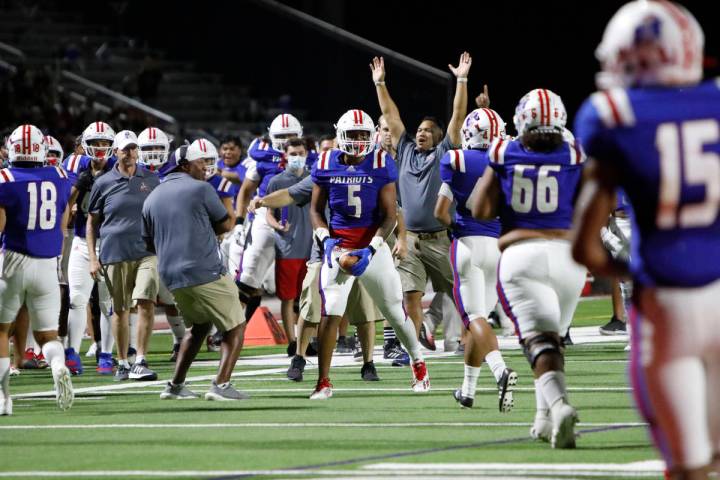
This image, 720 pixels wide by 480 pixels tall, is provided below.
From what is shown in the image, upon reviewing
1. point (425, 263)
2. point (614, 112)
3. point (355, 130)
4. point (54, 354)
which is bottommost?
point (54, 354)

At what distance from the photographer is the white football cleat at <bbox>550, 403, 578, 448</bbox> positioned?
7293 mm

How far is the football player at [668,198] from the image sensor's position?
4.50m

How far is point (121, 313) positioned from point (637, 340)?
811cm

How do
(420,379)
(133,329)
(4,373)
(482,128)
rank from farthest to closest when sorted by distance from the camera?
(133,329)
(420,379)
(482,128)
(4,373)

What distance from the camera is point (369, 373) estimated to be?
447 inches

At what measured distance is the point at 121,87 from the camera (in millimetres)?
25875

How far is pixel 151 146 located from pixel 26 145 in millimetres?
2304

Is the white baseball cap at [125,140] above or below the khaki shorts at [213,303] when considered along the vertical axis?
above

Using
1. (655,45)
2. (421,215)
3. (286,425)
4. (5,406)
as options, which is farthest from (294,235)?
(655,45)

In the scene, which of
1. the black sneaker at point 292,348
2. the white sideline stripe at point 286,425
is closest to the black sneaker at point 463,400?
the white sideline stripe at point 286,425

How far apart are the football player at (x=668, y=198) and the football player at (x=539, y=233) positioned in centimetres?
283

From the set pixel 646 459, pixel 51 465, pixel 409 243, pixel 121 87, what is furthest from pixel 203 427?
pixel 121 87

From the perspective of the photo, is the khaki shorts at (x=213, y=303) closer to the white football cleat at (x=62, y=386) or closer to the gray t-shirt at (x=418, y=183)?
the white football cleat at (x=62, y=386)

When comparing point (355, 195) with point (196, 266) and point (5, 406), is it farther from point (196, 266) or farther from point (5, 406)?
point (5, 406)
